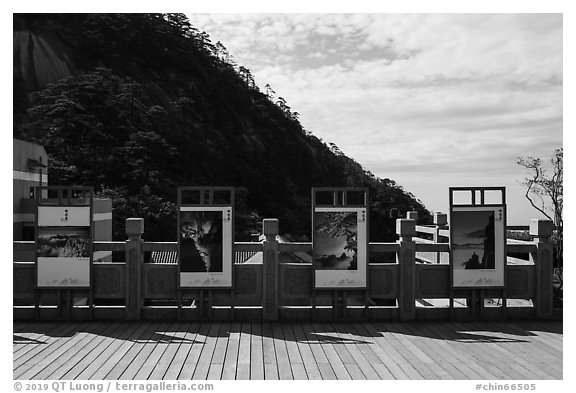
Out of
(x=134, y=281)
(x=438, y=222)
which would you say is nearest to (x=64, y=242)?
(x=134, y=281)

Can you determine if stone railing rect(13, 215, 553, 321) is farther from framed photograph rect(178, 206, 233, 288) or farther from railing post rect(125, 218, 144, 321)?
framed photograph rect(178, 206, 233, 288)

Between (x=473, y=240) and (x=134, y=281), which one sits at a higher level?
(x=473, y=240)

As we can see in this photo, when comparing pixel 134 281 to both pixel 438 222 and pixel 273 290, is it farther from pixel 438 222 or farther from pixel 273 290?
pixel 438 222

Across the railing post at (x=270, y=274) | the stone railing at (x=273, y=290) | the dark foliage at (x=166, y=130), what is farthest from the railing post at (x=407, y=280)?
the dark foliage at (x=166, y=130)

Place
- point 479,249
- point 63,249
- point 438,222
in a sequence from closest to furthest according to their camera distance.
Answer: point 63,249 → point 479,249 → point 438,222

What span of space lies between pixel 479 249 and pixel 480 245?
2.6 inches

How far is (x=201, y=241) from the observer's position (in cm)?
804

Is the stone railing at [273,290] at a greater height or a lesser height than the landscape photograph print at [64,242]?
lesser

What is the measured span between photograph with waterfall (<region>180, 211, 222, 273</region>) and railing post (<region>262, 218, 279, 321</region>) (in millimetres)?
714

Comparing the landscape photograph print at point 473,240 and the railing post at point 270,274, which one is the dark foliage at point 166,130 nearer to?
the railing post at point 270,274

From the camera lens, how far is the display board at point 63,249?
315 inches

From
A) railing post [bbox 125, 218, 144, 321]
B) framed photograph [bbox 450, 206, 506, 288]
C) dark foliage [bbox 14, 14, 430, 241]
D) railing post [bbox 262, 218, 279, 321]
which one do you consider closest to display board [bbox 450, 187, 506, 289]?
framed photograph [bbox 450, 206, 506, 288]

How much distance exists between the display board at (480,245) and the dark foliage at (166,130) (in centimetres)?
2498

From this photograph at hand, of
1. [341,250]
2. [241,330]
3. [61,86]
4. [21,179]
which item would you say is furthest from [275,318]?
[61,86]
